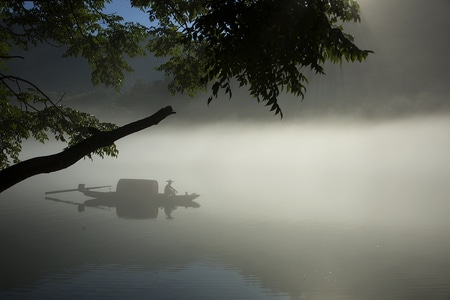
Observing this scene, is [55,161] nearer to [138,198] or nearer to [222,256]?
[222,256]

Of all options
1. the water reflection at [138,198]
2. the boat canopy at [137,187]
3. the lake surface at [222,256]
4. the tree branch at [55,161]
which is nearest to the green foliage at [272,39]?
the tree branch at [55,161]

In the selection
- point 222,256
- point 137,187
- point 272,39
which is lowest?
point 222,256

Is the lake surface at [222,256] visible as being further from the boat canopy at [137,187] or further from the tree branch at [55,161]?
the tree branch at [55,161]

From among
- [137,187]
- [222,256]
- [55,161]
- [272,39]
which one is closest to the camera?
[272,39]

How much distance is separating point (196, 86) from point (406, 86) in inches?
7561

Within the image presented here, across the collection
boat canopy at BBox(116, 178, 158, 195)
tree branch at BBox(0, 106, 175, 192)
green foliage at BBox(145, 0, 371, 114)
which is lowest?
tree branch at BBox(0, 106, 175, 192)

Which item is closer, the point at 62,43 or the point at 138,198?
the point at 62,43

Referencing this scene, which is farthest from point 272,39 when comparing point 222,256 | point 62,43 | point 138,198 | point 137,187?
point 138,198

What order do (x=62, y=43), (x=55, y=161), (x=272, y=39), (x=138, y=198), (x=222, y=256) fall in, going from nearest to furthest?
1. (x=272, y=39)
2. (x=55, y=161)
3. (x=62, y=43)
4. (x=222, y=256)
5. (x=138, y=198)

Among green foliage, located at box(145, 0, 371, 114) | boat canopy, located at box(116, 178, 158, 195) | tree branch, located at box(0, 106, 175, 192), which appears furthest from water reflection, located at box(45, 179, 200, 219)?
green foliage, located at box(145, 0, 371, 114)

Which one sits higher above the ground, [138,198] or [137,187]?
[137,187]

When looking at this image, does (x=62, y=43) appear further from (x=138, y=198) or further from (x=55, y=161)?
(x=138, y=198)

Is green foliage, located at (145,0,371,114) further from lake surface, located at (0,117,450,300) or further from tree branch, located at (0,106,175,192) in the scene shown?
lake surface, located at (0,117,450,300)

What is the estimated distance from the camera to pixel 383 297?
2928 cm
